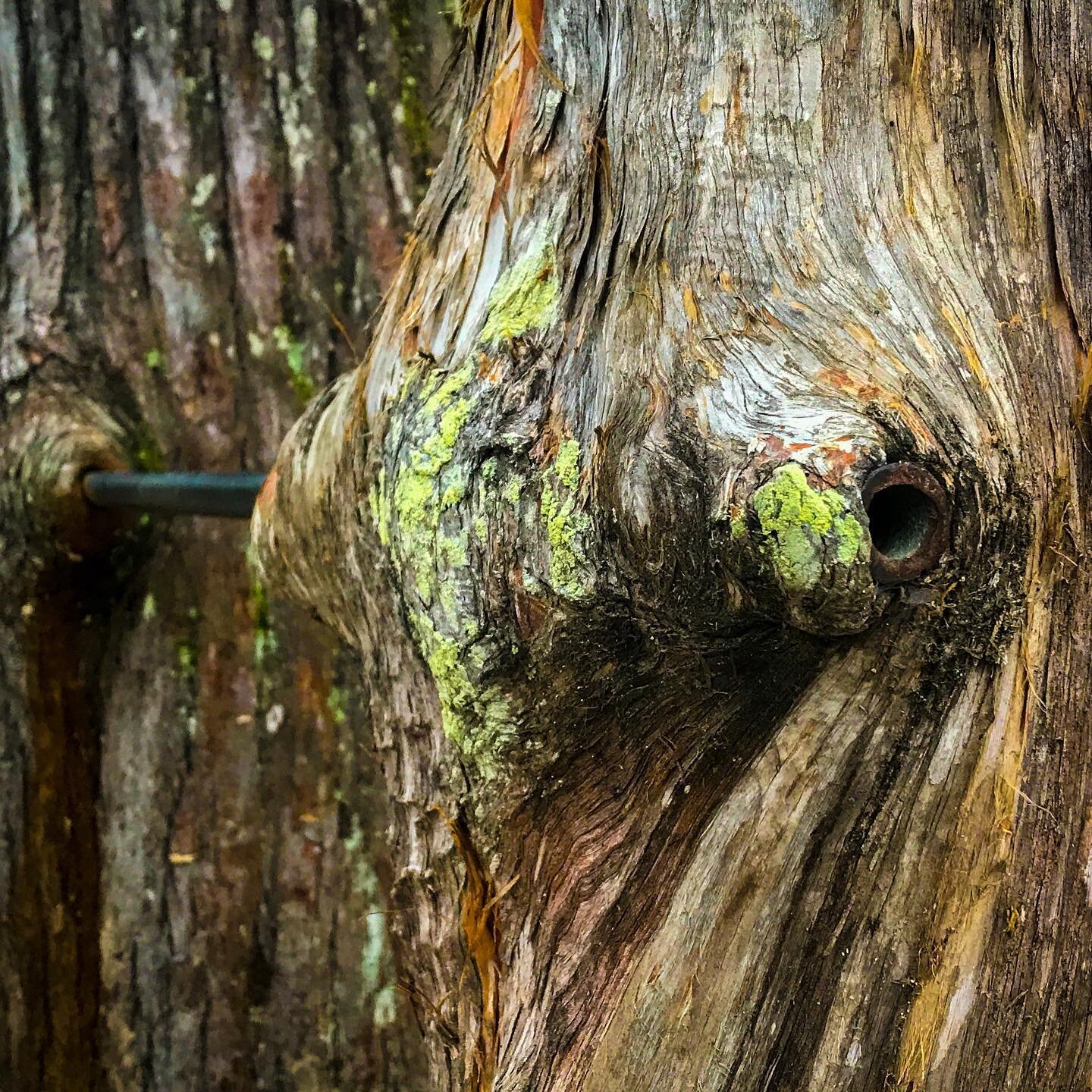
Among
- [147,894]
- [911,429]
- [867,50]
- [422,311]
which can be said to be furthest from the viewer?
[147,894]

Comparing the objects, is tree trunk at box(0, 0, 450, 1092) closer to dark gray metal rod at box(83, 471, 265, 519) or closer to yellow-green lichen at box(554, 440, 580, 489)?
dark gray metal rod at box(83, 471, 265, 519)

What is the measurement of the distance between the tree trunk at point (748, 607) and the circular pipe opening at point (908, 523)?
41 millimetres

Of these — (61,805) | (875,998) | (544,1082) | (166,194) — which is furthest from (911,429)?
(61,805)

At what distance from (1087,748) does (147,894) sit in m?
1.07

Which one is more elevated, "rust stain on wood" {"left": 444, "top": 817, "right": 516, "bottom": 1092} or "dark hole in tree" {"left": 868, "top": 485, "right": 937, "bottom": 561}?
"dark hole in tree" {"left": 868, "top": 485, "right": 937, "bottom": 561}

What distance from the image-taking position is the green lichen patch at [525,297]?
2.38 feet

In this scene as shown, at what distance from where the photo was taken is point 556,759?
0.73 meters

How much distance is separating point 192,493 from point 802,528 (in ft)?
2.39

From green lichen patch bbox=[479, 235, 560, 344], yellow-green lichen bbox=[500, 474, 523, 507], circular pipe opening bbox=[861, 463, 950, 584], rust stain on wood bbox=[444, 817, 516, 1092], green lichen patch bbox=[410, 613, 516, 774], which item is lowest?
rust stain on wood bbox=[444, 817, 516, 1092]

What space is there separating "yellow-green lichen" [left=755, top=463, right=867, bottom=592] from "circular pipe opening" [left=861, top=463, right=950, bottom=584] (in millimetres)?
34

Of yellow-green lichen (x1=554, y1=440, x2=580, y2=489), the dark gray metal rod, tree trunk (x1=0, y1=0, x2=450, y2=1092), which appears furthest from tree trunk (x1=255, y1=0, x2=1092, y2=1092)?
tree trunk (x1=0, y1=0, x2=450, y2=1092)

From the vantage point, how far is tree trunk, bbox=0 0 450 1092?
125 centimetres

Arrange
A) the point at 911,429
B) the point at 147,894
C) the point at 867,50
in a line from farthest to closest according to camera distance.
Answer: the point at 147,894 → the point at 867,50 → the point at 911,429

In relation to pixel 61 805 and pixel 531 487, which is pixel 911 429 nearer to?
pixel 531 487
